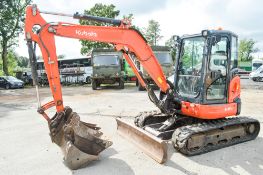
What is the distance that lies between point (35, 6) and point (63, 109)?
1.95m

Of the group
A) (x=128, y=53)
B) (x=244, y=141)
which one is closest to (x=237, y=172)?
(x=244, y=141)

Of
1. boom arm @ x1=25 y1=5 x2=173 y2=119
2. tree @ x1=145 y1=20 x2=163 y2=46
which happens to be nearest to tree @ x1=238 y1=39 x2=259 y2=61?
tree @ x1=145 y1=20 x2=163 y2=46

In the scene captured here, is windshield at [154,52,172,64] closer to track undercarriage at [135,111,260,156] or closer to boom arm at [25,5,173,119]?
track undercarriage at [135,111,260,156]

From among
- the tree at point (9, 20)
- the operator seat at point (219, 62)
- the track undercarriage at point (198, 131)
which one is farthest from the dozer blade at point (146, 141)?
the tree at point (9, 20)

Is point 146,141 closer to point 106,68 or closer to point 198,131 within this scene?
point 198,131

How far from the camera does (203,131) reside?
5965mm

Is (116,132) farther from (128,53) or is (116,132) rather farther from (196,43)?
(196,43)

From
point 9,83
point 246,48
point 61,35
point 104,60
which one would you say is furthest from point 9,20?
point 246,48

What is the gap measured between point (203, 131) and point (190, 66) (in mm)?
1591

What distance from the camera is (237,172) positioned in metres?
5.17

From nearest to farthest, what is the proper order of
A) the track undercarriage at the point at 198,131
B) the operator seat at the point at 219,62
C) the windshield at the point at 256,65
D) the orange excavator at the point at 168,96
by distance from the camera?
1. the orange excavator at the point at 168,96
2. the track undercarriage at the point at 198,131
3. the operator seat at the point at 219,62
4. the windshield at the point at 256,65

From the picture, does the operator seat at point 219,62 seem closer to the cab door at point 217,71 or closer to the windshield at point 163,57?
the cab door at point 217,71

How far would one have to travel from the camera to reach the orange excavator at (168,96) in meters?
5.32

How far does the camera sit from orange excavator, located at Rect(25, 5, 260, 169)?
209 inches
